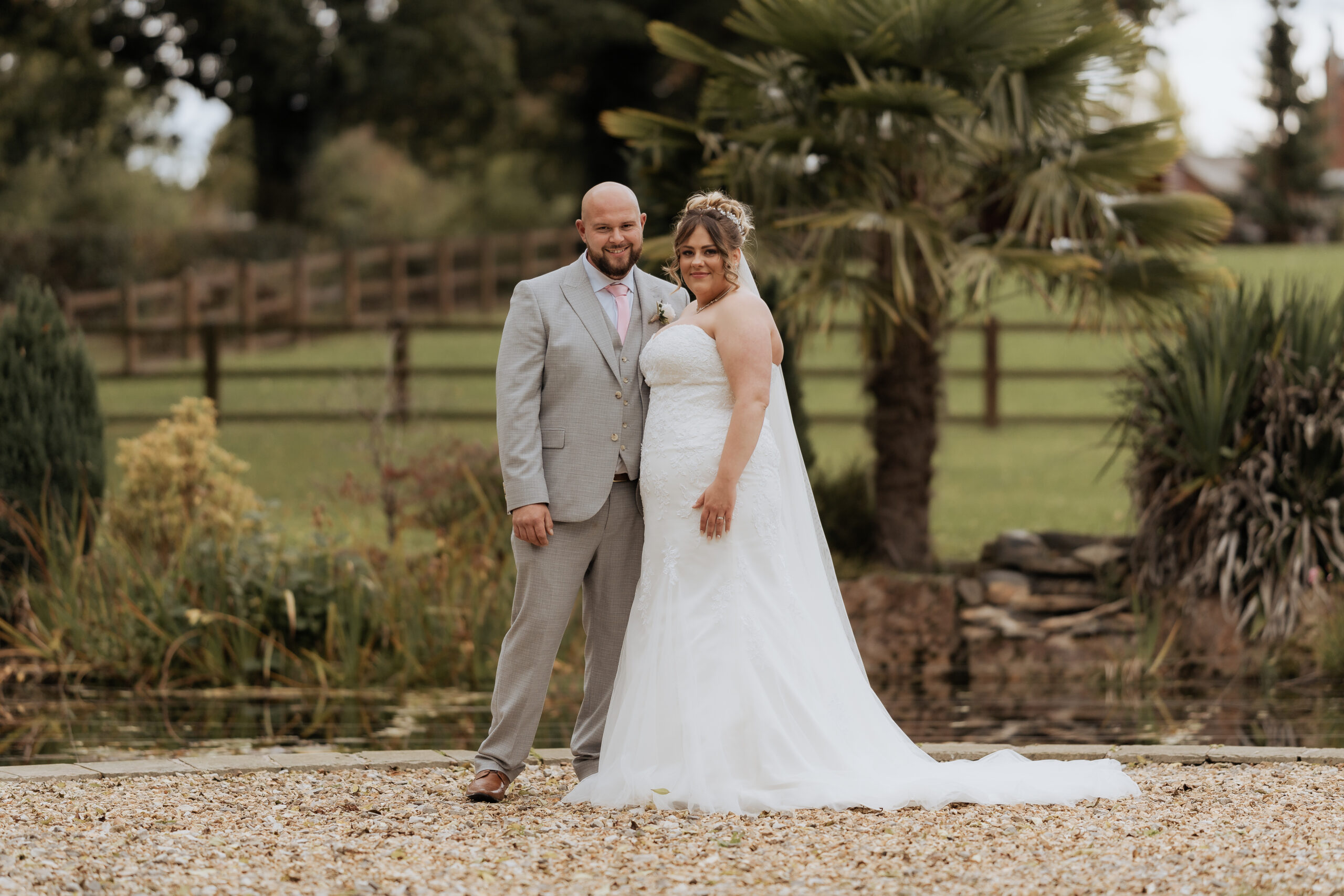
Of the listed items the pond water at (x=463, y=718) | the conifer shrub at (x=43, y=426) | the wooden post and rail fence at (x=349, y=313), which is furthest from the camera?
the wooden post and rail fence at (x=349, y=313)

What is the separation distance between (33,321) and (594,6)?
18483mm

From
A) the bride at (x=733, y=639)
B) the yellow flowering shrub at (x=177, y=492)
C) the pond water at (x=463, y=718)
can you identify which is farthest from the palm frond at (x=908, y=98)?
the yellow flowering shrub at (x=177, y=492)

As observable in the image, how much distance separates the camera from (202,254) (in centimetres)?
2469

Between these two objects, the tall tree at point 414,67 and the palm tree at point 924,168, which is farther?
the tall tree at point 414,67

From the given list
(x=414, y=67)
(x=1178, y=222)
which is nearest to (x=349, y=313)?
(x=414, y=67)

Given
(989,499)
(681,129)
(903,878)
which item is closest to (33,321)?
(681,129)

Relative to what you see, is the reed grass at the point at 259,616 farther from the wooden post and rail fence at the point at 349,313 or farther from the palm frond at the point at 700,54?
the palm frond at the point at 700,54

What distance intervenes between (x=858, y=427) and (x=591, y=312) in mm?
12367

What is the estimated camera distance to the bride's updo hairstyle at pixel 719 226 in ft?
14.4

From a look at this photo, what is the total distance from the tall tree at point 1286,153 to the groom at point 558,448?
30298 millimetres

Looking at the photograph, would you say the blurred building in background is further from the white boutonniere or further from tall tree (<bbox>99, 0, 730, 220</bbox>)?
the white boutonniere

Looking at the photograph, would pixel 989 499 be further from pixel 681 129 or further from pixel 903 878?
pixel 903 878

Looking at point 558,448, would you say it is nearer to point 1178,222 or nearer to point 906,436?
point 906,436

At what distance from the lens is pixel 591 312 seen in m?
4.49
